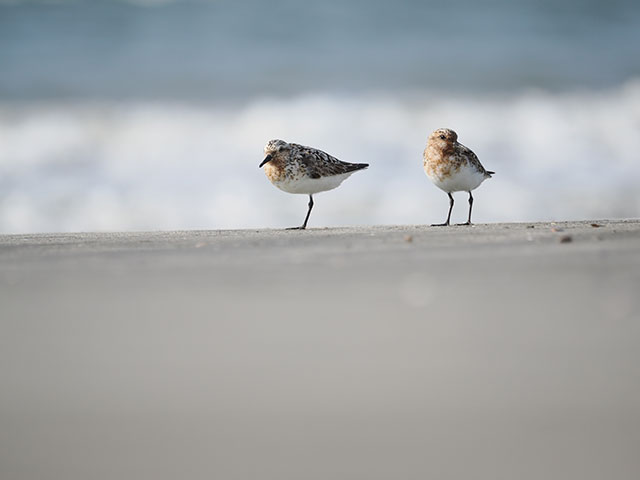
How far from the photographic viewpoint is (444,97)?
1323cm

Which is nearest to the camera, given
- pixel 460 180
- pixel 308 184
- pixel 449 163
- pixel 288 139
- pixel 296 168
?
pixel 449 163

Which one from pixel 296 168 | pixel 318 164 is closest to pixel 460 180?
pixel 318 164

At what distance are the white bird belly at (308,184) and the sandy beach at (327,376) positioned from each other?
161 inches

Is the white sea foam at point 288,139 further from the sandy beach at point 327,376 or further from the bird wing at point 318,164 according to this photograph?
the sandy beach at point 327,376

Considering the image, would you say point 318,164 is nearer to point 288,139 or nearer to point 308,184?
point 308,184

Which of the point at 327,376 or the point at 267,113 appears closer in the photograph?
the point at 327,376

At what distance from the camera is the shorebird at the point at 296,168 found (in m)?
7.05

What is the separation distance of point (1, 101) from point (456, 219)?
8643mm

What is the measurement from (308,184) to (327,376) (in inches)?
213

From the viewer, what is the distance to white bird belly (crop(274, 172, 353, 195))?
710 centimetres

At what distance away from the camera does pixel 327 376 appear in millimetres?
1835

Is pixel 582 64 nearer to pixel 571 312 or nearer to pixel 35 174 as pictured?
pixel 35 174

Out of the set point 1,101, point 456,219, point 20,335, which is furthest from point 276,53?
point 20,335

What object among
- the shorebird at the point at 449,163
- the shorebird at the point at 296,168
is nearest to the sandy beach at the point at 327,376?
the shorebird at the point at 449,163
